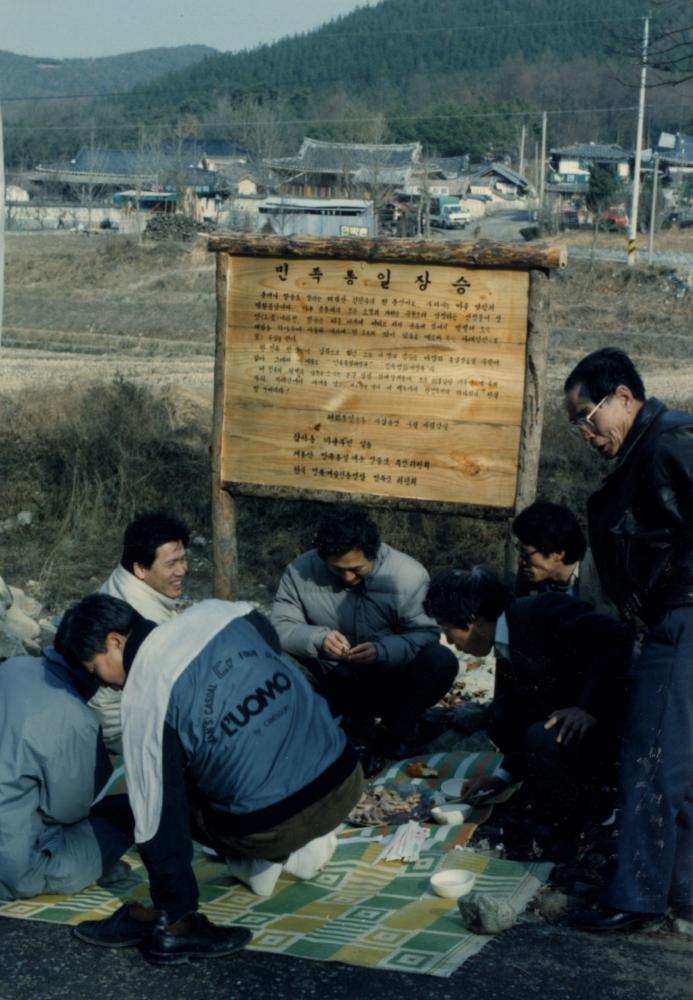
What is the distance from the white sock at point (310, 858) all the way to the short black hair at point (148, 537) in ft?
5.13

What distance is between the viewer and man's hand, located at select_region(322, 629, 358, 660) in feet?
17.9

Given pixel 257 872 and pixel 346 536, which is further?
pixel 346 536

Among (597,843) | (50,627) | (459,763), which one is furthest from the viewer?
(50,627)

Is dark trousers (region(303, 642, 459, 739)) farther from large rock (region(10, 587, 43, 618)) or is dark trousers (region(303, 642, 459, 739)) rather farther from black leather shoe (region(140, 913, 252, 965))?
large rock (region(10, 587, 43, 618))

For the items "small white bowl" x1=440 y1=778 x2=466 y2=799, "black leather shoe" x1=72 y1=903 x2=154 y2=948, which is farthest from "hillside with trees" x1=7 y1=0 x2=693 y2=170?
"black leather shoe" x1=72 y1=903 x2=154 y2=948

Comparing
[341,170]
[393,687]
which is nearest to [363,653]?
[393,687]

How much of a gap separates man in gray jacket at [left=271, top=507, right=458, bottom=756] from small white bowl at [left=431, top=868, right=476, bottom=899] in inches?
57.0

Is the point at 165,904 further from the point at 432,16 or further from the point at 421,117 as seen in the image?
the point at 432,16

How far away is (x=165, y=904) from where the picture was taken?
3.62 metres

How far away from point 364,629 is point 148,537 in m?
1.07

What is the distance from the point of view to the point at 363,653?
5469mm

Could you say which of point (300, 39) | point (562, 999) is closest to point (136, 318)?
point (562, 999)

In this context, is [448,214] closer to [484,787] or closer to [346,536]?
[346,536]

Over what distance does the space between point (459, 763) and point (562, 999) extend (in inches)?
75.5
